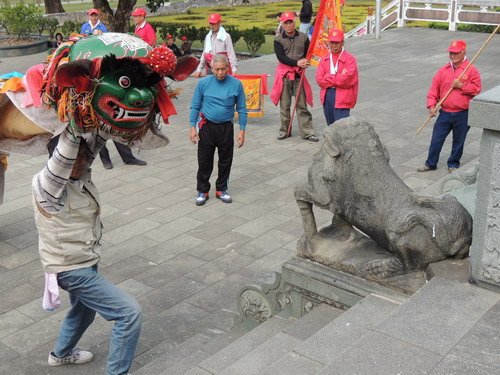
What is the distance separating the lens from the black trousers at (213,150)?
7.48m

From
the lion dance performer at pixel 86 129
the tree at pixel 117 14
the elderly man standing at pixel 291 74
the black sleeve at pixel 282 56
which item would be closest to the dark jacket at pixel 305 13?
the tree at pixel 117 14

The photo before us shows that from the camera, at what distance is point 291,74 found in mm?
10281

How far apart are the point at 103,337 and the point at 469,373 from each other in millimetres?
2864

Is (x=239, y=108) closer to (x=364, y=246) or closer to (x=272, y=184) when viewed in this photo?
(x=272, y=184)

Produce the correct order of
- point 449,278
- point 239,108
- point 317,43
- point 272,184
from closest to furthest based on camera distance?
point 449,278, point 239,108, point 272,184, point 317,43

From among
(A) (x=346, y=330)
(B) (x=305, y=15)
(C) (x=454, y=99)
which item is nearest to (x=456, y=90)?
(C) (x=454, y=99)

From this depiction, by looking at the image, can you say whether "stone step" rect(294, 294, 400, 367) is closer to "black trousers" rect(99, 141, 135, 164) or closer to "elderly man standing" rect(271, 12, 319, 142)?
"black trousers" rect(99, 141, 135, 164)

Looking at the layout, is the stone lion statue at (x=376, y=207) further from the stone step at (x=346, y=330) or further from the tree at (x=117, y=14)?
the tree at (x=117, y=14)

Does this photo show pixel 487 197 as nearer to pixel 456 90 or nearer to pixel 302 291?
pixel 302 291

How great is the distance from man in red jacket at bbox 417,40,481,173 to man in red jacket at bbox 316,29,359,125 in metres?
1.04

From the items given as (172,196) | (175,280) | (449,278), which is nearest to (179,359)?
(175,280)

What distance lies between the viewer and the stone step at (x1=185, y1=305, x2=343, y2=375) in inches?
153

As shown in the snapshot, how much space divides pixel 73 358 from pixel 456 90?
18.5 ft

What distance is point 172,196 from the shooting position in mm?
7992
